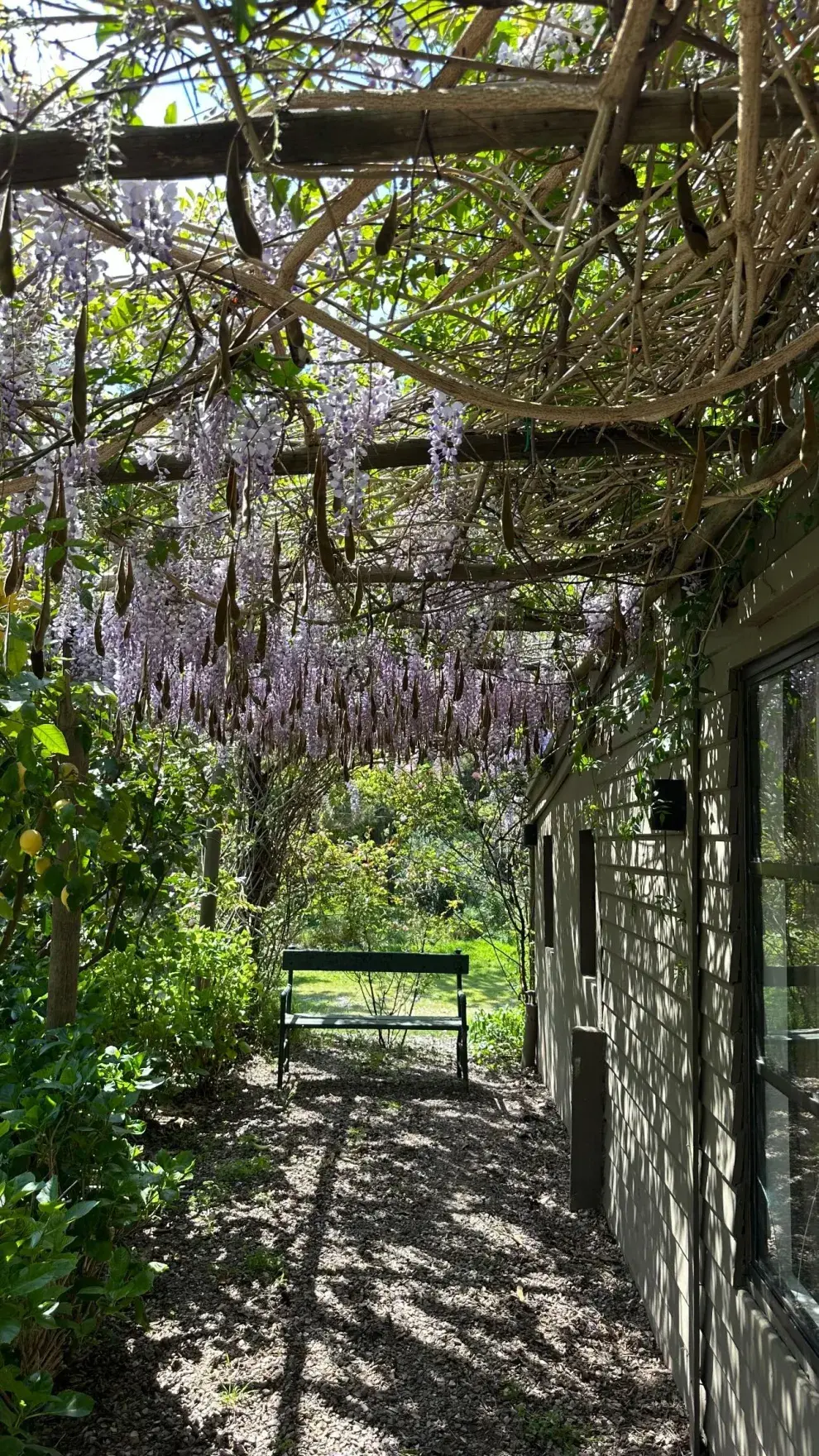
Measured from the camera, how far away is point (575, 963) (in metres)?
6.04

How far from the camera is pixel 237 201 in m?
1.10

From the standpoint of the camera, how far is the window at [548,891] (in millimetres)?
7625

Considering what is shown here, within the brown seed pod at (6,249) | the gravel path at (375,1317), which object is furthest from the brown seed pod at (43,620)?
the gravel path at (375,1317)

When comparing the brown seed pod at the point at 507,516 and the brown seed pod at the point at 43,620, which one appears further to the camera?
the brown seed pod at the point at 507,516

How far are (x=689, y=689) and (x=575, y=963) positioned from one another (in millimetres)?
3454

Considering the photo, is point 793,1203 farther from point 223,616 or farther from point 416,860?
point 416,860

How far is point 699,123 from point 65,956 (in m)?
2.91

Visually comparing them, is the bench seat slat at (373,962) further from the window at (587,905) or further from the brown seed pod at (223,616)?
the brown seed pod at (223,616)

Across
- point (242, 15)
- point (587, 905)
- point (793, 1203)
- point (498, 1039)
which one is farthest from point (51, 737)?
point (498, 1039)

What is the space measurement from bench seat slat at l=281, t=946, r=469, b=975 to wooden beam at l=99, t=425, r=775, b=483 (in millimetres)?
5732

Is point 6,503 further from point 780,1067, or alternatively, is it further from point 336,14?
point 780,1067

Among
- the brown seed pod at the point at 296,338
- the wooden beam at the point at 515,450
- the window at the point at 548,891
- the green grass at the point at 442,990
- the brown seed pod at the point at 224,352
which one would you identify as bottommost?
the green grass at the point at 442,990

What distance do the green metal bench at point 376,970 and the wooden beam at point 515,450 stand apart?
17.2 ft

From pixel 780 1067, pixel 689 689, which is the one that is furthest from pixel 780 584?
pixel 780 1067
